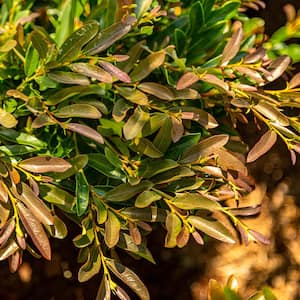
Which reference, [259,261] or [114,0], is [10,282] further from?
[114,0]

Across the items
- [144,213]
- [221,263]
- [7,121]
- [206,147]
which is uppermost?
[7,121]

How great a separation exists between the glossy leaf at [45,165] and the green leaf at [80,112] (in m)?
0.10

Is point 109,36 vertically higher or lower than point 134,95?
higher

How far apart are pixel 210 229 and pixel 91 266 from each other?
0.86ft

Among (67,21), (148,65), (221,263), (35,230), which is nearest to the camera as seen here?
(35,230)

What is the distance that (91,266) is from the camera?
129 centimetres

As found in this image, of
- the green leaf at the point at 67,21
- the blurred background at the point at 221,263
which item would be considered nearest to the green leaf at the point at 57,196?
the green leaf at the point at 67,21

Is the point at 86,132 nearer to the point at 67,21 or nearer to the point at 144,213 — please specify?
the point at 144,213

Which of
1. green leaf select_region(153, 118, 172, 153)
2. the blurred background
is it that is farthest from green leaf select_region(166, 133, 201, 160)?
the blurred background

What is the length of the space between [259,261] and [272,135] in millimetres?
962

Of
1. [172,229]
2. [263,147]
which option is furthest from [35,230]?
[263,147]

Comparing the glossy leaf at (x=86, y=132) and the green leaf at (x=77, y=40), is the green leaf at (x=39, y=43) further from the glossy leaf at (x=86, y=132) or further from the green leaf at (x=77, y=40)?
the glossy leaf at (x=86, y=132)

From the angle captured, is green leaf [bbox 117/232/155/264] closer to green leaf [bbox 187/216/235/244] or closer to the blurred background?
green leaf [bbox 187/216/235/244]

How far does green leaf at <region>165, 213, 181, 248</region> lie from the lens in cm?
126
